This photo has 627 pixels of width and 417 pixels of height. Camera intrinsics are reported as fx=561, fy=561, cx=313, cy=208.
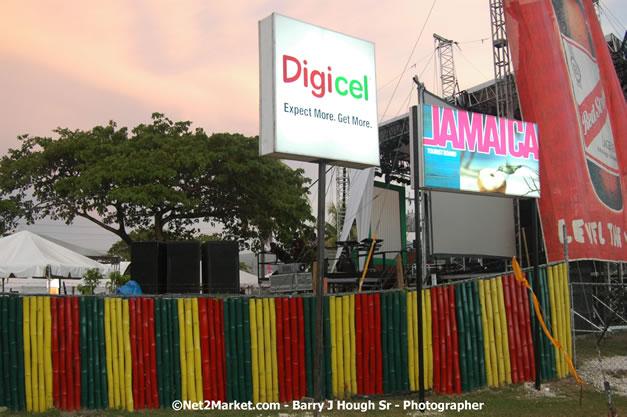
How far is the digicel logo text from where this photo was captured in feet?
23.1

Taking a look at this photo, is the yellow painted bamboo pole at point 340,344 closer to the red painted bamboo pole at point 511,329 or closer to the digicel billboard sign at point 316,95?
the digicel billboard sign at point 316,95

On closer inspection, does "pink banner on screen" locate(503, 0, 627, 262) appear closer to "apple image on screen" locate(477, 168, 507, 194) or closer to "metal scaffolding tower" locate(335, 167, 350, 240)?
"apple image on screen" locate(477, 168, 507, 194)

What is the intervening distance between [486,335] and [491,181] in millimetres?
2708

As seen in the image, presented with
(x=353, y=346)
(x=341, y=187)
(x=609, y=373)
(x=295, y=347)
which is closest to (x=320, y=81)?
(x=295, y=347)

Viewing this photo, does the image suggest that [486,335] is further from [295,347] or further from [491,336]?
[295,347]

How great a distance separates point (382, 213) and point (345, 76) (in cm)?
2330

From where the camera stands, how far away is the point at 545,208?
1545cm

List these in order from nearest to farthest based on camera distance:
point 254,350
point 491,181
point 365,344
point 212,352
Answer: point 212,352, point 254,350, point 365,344, point 491,181

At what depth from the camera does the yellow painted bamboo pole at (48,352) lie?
7.48m

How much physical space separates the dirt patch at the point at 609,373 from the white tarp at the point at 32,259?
41.2ft

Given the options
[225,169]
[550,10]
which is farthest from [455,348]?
[225,169]

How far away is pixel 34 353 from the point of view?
7.50 metres

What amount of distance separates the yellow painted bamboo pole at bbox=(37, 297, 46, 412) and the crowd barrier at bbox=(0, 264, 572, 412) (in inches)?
0.5

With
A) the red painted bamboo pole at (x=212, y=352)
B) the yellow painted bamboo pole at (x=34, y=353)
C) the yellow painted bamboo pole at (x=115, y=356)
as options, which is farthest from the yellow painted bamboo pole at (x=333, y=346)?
the yellow painted bamboo pole at (x=34, y=353)
